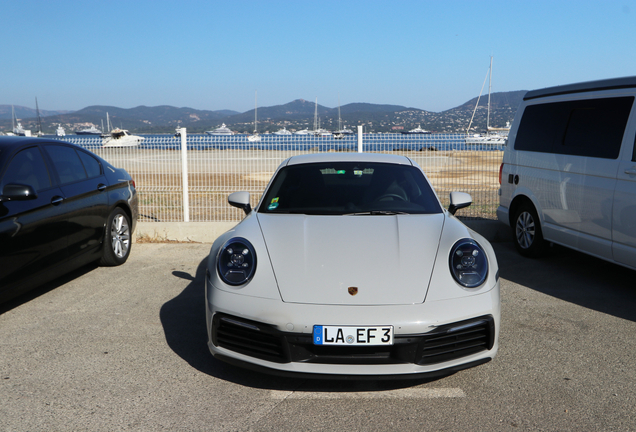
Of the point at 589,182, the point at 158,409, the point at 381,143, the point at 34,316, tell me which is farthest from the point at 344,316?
the point at 381,143

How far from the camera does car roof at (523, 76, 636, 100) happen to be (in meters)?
5.04

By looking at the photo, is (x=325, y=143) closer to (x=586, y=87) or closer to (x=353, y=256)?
(x=586, y=87)

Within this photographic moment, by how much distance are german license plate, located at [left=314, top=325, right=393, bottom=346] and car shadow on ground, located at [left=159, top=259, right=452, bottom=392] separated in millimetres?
483

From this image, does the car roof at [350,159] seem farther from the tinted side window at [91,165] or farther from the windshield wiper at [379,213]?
the tinted side window at [91,165]

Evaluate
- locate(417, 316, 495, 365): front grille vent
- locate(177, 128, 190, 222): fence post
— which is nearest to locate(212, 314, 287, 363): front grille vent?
locate(417, 316, 495, 365): front grille vent

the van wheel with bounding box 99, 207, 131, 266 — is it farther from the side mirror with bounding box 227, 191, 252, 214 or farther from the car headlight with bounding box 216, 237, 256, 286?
the car headlight with bounding box 216, 237, 256, 286

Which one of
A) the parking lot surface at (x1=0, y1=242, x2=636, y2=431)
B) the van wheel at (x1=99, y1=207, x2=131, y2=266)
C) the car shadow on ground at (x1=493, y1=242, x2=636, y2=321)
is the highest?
the van wheel at (x1=99, y1=207, x2=131, y2=266)

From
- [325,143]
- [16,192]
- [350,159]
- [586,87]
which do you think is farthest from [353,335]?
[325,143]

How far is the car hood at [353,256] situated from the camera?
9.70ft

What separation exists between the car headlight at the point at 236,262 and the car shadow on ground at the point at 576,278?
128 inches

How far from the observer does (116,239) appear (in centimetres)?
602

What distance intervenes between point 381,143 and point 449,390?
5339mm

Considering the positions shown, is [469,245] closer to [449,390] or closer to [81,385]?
[449,390]

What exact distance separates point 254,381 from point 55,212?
8.82 ft
